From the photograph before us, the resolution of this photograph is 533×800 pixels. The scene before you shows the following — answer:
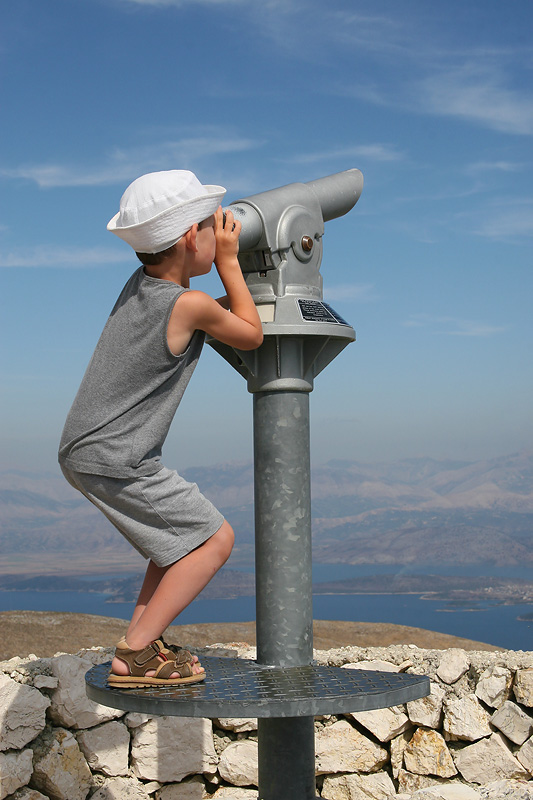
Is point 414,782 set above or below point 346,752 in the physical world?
below

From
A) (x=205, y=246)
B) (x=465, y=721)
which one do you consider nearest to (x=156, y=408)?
(x=205, y=246)

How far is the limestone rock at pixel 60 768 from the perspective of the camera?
509 cm

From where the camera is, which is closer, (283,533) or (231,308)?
(231,308)

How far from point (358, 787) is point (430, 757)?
463 millimetres

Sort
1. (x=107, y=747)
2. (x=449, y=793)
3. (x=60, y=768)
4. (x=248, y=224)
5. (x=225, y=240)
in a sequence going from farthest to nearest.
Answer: (x=107, y=747) < (x=60, y=768) < (x=449, y=793) < (x=248, y=224) < (x=225, y=240)

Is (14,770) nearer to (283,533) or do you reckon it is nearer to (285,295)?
(283,533)

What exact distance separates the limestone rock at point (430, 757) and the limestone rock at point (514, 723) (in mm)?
351

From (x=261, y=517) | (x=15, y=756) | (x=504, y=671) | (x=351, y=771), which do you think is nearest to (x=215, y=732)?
(x=351, y=771)

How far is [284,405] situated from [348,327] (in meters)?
0.48

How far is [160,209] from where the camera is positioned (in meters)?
3.37

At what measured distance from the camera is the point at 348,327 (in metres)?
4.04

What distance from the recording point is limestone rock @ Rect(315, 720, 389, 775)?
5293 millimetres

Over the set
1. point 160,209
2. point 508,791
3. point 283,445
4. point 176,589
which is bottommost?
point 508,791

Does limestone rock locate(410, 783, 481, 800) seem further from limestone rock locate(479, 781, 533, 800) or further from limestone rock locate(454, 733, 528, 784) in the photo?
limestone rock locate(479, 781, 533, 800)
